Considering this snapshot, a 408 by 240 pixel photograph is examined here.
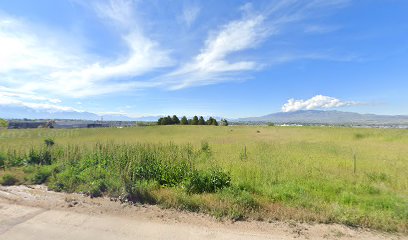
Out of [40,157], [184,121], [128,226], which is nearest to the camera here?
[128,226]

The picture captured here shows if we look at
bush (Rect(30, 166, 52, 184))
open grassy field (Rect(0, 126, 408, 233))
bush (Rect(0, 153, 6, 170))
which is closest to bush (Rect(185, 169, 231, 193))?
open grassy field (Rect(0, 126, 408, 233))

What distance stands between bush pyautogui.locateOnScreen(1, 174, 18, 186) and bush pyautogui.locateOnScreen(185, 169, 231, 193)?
18.8ft

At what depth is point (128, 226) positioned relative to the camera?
5.10 metres

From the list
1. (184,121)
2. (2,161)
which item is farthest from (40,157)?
(184,121)

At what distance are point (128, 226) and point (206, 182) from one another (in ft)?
9.39

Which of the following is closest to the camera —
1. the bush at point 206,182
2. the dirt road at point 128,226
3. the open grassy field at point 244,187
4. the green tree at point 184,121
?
the dirt road at point 128,226

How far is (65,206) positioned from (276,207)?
16.2 ft

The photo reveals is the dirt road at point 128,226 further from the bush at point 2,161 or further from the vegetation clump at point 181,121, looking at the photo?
the vegetation clump at point 181,121

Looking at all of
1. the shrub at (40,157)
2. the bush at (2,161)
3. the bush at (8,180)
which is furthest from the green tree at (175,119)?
the bush at (8,180)

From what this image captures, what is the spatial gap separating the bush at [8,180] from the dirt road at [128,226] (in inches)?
93.0

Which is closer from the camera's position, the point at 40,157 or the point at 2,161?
the point at 2,161

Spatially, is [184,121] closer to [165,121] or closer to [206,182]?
[165,121]

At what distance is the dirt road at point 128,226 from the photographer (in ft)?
15.4

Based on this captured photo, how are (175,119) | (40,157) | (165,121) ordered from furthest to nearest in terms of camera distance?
1. (175,119)
2. (165,121)
3. (40,157)
